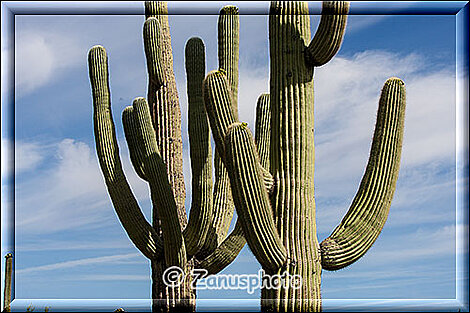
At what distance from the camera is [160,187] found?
709cm

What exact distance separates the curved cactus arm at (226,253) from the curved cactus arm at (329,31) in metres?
2.63

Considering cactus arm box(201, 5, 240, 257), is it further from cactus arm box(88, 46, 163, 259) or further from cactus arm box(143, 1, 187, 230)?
cactus arm box(88, 46, 163, 259)

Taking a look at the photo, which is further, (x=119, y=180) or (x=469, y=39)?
(x=119, y=180)

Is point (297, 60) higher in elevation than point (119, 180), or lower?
higher

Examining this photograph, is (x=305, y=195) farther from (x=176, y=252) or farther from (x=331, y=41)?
(x=176, y=252)

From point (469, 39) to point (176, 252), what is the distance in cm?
404

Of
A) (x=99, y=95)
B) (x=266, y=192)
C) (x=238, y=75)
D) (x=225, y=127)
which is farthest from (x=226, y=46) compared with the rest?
(x=266, y=192)

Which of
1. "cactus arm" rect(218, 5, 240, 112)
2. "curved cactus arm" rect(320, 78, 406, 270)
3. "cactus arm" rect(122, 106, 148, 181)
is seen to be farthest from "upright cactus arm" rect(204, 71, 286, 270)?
"cactus arm" rect(218, 5, 240, 112)

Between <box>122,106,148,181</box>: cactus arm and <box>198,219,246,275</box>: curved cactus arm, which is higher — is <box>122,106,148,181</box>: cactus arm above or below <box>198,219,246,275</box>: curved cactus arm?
above

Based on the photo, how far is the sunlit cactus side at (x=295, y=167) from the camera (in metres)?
5.53

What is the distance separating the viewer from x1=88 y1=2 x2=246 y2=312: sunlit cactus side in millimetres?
7129

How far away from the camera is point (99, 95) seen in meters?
7.69

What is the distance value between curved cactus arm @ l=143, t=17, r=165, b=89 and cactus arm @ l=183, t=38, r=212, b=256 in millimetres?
381

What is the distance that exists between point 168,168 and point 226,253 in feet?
4.30
